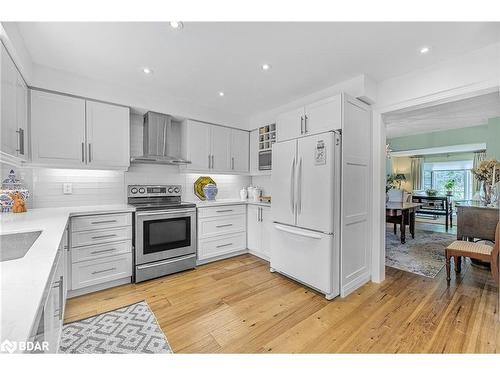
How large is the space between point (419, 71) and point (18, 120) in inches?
153

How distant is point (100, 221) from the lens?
2.51 metres

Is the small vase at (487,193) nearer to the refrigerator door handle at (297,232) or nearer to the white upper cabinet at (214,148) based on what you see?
the refrigerator door handle at (297,232)

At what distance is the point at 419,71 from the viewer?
2443 mm

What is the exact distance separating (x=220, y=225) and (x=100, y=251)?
1532 millimetres

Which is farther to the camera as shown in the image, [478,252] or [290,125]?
[290,125]

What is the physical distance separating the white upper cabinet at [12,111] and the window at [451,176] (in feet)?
36.4

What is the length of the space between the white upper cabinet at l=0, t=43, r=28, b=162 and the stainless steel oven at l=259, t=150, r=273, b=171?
2.92 m

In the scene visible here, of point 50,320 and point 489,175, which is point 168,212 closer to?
point 50,320

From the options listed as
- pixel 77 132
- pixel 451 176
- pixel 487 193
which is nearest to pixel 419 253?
pixel 487 193

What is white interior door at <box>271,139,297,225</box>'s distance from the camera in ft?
9.08

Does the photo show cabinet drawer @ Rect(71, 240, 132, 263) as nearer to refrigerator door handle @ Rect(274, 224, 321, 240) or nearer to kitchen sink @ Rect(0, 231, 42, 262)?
kitchen sink @ Rect(0, 231, 42, 262)

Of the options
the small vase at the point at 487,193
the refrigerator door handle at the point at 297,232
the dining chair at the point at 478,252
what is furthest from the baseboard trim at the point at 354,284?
the small vase at the point at 487,193
